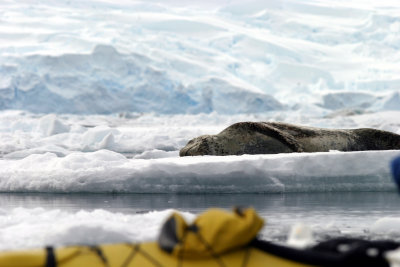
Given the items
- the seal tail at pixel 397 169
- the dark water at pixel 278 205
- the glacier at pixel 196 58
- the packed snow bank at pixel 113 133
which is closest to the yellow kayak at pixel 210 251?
the seal tail at pixel 397 169

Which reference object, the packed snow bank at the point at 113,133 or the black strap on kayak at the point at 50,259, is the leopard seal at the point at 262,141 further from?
the black strap on kayak at the point at 50,259

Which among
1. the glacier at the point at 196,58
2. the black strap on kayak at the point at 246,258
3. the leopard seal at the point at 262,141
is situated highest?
the glacier at the point at 196,58

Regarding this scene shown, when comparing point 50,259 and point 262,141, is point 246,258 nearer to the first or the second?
point 50,259

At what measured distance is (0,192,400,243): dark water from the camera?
169 inches

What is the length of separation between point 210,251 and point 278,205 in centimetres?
289

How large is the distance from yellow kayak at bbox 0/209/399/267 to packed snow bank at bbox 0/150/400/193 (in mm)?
3698

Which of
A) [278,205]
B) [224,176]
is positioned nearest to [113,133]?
[224,176]

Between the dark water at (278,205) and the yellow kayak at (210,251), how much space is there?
1.12 m

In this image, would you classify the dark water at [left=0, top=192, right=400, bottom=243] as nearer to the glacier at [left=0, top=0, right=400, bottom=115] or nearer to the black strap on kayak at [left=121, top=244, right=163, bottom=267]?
the black strap on kayak at [left=121, top=244, right=163, bottom=267]

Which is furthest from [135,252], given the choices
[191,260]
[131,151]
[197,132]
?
[197,132]

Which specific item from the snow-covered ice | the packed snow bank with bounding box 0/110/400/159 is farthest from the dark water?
the packed snow bank with bounding box 0/110/400/159

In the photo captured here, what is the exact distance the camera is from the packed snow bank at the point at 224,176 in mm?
6422

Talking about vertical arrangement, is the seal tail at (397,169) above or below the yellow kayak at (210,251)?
above

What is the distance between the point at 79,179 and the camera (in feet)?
21.5
